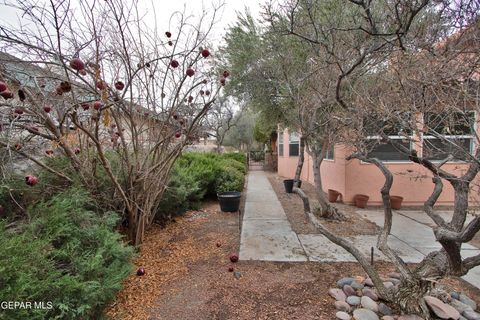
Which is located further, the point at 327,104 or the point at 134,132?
the point at 327,104

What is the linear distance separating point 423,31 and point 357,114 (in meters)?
1.17

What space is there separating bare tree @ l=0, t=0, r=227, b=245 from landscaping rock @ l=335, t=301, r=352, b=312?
8.16 ft

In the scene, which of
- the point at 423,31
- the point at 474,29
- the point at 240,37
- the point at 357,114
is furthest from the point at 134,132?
the point at 240,37

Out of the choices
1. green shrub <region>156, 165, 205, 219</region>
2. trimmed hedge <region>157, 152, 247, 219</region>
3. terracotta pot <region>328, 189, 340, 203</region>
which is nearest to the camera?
green shrub <region>156, 165, 205, 219</region>

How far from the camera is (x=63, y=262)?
2.02m

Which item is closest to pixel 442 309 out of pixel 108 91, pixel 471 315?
pixel 471 315

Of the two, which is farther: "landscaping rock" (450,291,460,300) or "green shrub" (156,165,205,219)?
"green shrub" (156,165,205,219)

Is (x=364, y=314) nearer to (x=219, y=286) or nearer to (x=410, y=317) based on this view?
(x=410, y=317)

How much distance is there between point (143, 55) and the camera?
10.0 feet

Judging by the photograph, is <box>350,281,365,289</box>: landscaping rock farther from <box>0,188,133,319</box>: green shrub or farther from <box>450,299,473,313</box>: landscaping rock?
<box>0,188,133,319</box>: green shrub

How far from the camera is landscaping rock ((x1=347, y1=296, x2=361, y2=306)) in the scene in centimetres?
238

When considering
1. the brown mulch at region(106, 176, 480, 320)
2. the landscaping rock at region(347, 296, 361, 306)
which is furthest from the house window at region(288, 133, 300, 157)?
the landscaping rock at region(347, 296, 361, 306)

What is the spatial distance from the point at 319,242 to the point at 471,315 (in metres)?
1.97

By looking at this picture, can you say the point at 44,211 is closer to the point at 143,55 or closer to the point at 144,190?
the point at 144,190
